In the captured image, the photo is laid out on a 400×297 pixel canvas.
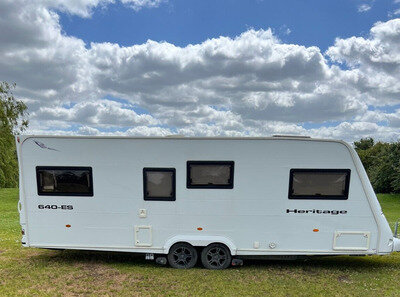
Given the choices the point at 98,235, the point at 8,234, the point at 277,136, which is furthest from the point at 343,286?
the point at 8,234

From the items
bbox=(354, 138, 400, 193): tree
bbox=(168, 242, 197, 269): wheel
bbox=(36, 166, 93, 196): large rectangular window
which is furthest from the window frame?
bbox=(354, 138, 400, 193): tree

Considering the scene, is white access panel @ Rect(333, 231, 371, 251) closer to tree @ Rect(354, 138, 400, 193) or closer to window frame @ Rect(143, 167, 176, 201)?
window frame @ Rect(143, 167, 176, 201)

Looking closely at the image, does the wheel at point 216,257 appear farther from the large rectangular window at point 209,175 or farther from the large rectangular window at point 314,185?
the large rectangular window at point 314,185

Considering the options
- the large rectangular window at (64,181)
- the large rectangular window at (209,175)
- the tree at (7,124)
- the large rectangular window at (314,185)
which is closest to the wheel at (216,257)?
the large rectangular window at (209,175)

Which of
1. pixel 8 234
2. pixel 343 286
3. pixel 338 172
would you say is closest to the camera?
pixel 343 286

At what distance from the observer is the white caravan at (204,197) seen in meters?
6.55

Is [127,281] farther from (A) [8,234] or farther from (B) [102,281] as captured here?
(A) [8,234]

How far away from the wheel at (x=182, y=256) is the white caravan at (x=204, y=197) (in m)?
0.02

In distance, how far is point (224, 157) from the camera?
657 centimetres

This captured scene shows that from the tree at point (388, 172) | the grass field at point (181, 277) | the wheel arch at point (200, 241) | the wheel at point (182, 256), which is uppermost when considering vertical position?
the wheel arch at point (200, 241)

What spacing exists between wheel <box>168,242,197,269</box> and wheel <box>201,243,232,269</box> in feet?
0.79

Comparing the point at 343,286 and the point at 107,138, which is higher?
the point at 107,138

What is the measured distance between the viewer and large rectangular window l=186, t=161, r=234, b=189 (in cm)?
659

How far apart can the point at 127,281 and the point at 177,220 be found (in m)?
1.67
